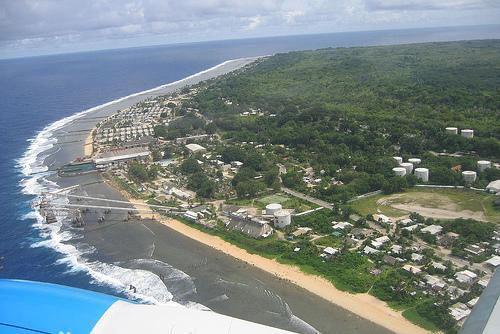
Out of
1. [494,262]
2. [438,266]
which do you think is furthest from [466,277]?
[494,262]

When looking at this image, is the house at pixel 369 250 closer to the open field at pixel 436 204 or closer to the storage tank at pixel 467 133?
the open field at pixel 436 204

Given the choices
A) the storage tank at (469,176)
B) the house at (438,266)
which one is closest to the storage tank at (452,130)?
the storage tank at (469,176)

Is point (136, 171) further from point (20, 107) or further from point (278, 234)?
point (20, 107)

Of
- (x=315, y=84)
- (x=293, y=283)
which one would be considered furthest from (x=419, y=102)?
(x=293, y=283)

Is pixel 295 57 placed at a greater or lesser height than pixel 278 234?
greater

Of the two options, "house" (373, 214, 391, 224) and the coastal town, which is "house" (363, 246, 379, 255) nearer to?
the coastal town

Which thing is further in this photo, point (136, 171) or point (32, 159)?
point (32, 159)

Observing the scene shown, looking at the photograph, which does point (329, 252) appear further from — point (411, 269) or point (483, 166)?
point (483, 166)

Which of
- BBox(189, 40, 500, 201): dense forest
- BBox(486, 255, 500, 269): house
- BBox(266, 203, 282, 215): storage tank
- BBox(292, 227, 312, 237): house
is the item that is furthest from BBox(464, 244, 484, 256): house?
BBox(266, 203, 282, 215): storage tank

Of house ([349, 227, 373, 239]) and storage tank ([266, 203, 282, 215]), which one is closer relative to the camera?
house ([349, 227, 373, 239])
